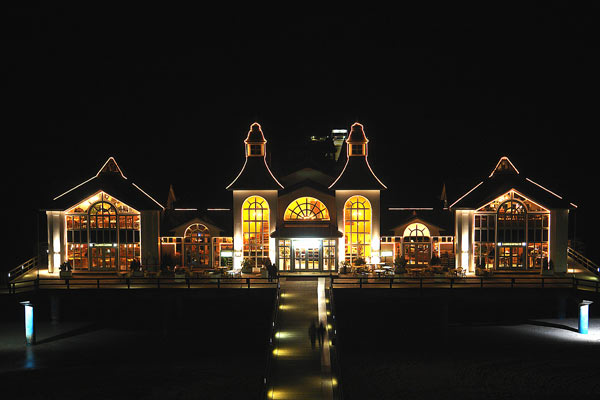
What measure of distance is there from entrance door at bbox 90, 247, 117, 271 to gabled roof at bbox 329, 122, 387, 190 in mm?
13637

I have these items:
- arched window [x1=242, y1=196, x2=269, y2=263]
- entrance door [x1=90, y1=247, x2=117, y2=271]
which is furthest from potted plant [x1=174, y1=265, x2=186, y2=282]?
entrance door [x1=90, y1=247, x2=117, y2=271]

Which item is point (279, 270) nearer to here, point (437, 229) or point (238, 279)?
point (238, 279)

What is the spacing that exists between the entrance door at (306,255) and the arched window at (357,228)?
6.26ft

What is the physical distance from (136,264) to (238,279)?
6.43 m

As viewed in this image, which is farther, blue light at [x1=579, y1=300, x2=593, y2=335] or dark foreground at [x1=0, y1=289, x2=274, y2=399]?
blue light at [x1=579, y1=300, x2=593, y2=335]

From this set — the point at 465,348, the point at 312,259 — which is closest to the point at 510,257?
the point at 465,348

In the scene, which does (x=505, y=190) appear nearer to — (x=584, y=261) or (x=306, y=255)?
(x=584, y=261)

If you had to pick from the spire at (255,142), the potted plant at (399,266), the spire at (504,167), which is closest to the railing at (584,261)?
the spire at (504,167)

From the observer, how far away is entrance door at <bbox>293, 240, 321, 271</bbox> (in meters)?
33.2

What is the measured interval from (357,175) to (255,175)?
6.11 meters

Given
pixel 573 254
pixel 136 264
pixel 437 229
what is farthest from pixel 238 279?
pixel 573 254

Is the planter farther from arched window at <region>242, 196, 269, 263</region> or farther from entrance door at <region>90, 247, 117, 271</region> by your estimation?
arched window at <region>242, 196, 269, 263</region>

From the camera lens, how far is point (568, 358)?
2320 centimetres

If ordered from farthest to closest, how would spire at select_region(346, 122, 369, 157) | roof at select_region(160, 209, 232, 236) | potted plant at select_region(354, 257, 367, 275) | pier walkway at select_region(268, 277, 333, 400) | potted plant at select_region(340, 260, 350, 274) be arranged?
spire at select_region(346, 122, 369, 157) < roof at select_region(160, 209, 232, 236) < potted plant at select_region(354, 257, 367, 275) < potted plant at select_region(340, 260, 350, 274) < pier walkway at select_region(268, 277, 333, 400)
